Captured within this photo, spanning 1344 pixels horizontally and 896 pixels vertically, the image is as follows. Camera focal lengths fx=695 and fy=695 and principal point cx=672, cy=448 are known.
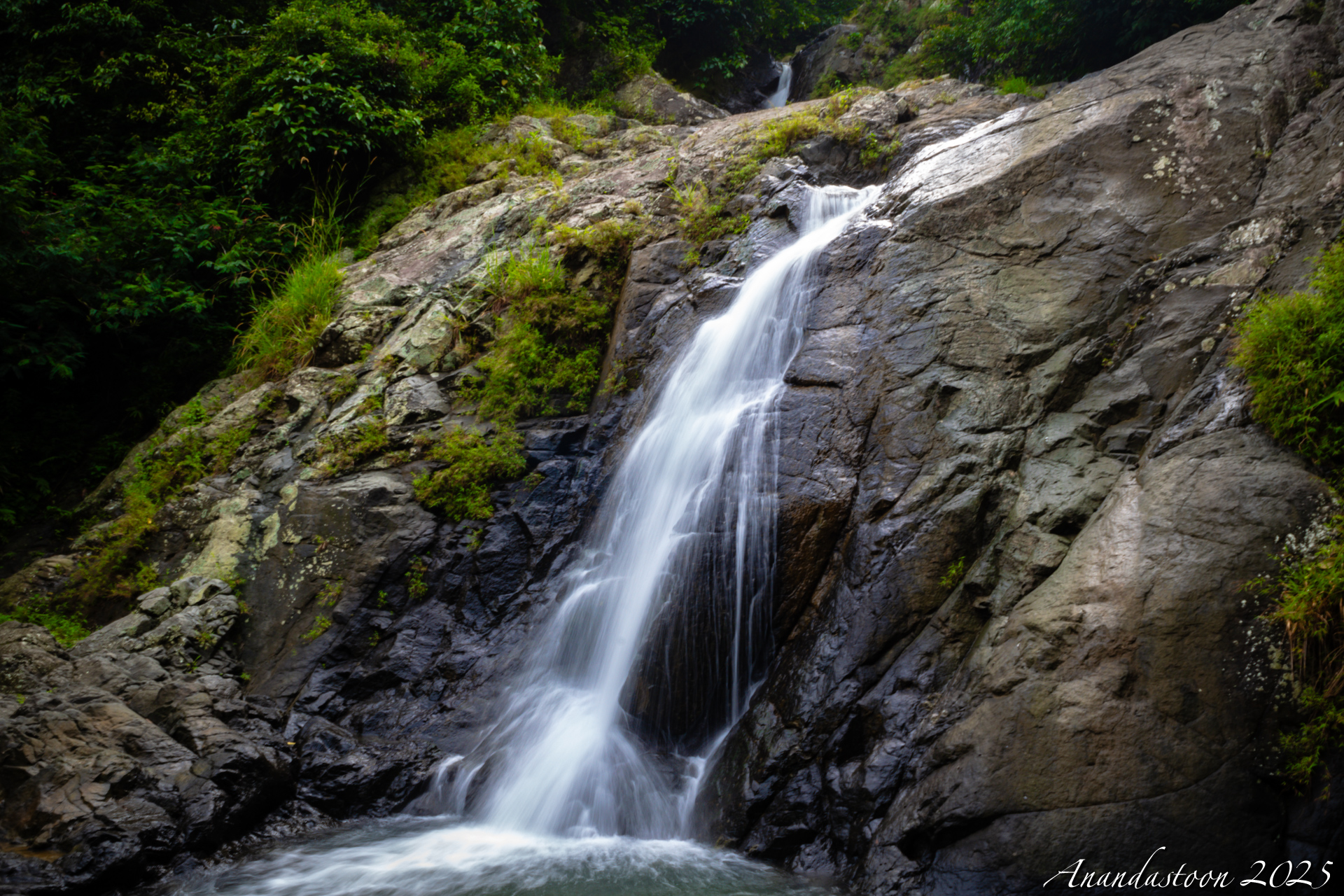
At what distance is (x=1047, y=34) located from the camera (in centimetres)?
885

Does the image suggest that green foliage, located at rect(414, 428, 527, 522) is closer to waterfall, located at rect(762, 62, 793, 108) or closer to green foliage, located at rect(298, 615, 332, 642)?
green foliage, located at rect(298, 615, 332, 642)

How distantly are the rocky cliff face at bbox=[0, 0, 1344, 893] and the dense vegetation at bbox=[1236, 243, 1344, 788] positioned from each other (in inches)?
4.2

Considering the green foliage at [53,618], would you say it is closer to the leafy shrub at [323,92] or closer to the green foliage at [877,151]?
the leafy shrub at [323,92]

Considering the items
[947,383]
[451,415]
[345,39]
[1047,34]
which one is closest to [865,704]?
[947,383]

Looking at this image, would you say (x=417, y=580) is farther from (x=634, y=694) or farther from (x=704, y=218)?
(x=704, y=218)

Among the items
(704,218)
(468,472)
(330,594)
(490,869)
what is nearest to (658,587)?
(490,869)

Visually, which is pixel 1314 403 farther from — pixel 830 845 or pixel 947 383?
→ pixel 830 845

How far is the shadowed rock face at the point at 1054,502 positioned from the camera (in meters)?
3.13

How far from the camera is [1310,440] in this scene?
328 cm

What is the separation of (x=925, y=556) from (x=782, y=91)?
1508 centimetres

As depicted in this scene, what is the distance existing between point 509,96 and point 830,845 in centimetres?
1254

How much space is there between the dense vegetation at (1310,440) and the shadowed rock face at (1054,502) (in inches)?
4.1

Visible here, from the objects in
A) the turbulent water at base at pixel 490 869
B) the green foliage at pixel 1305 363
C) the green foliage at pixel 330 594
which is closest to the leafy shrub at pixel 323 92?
the green foliage at pixel 330 594

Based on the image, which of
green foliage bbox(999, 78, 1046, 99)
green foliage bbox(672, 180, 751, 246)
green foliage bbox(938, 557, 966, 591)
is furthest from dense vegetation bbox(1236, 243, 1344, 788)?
green foliage bbox(999, 78, 1046, 99)
